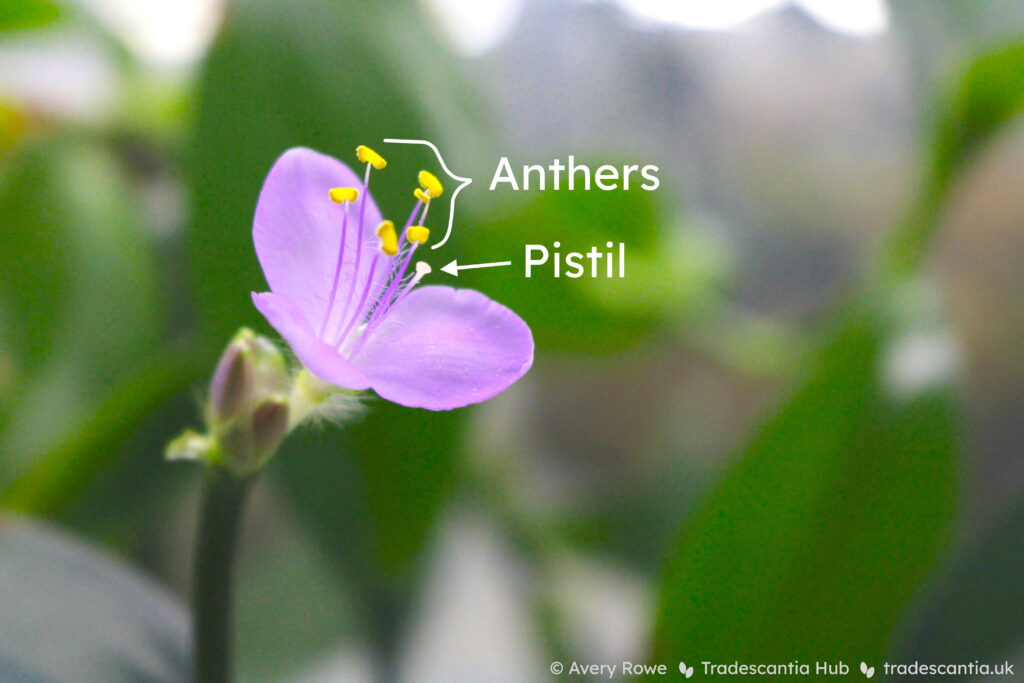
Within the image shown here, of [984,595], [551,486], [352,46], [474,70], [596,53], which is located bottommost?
[984,595]

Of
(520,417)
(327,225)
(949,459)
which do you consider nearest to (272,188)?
(327,225)

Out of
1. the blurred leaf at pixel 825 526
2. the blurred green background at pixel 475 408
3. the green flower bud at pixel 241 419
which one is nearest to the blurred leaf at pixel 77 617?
the blurred green background at pixel 475 408

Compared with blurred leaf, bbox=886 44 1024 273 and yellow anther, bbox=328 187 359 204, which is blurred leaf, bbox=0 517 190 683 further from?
blurred leaf, bbox=886 44 1024 273

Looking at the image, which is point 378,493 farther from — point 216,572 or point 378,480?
point 216,572

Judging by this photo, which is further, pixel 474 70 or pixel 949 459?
pixel 474 70

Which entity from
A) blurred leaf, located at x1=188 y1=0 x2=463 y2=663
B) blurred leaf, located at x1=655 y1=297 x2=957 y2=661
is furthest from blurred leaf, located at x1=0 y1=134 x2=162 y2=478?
blurred leaf, located at x1=655 y1=297 x2=957 y2=661

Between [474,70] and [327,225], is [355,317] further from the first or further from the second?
[474,70]
